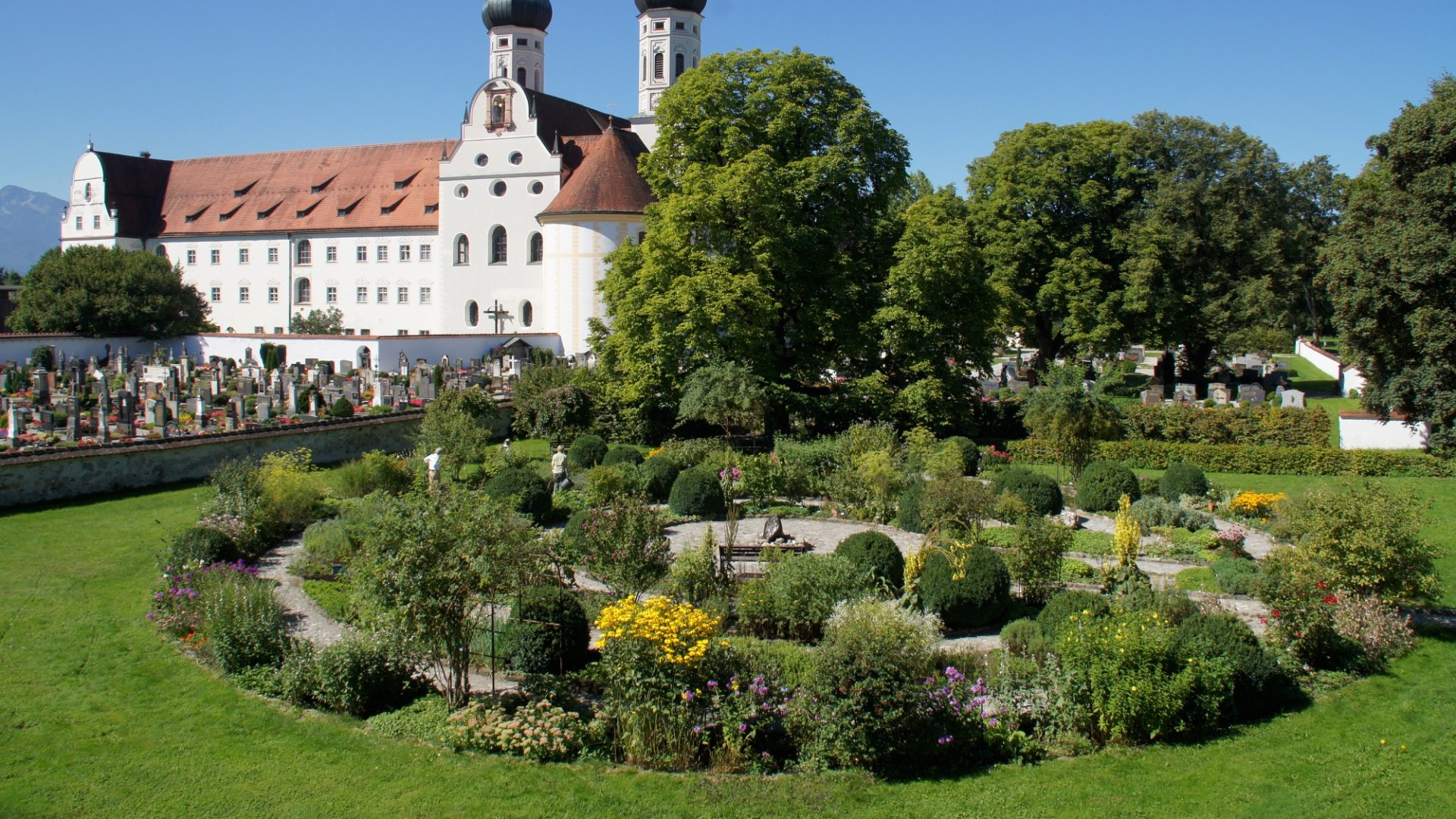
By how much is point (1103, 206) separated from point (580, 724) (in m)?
31.6

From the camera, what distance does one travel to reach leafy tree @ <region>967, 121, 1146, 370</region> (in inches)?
1404

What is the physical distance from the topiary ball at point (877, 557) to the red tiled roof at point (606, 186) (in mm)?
28949

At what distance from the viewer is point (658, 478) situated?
2073 cm

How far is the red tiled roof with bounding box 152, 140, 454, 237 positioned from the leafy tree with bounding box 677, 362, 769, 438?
2949 centimetres

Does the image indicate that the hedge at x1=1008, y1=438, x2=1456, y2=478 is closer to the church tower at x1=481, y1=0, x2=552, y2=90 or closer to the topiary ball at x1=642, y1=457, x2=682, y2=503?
the topiary ball at x1=642, y1=457, x2=682, y2=503

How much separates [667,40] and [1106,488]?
39.2 m

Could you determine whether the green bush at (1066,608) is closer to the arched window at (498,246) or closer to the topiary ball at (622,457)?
the topiary ball at (622,457)

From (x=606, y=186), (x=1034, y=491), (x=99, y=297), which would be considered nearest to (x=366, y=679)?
(x=1034, y=491)

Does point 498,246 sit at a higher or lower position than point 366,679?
higher

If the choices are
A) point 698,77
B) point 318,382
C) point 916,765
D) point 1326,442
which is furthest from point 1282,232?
point 916,765

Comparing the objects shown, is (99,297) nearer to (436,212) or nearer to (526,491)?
→ (436,212)

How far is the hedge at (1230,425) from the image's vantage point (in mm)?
25297

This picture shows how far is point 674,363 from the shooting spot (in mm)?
26234

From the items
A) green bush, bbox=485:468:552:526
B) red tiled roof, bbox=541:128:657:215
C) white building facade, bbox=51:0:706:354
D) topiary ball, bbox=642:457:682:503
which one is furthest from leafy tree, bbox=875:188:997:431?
white building facade, bbox=51:0:706:354
